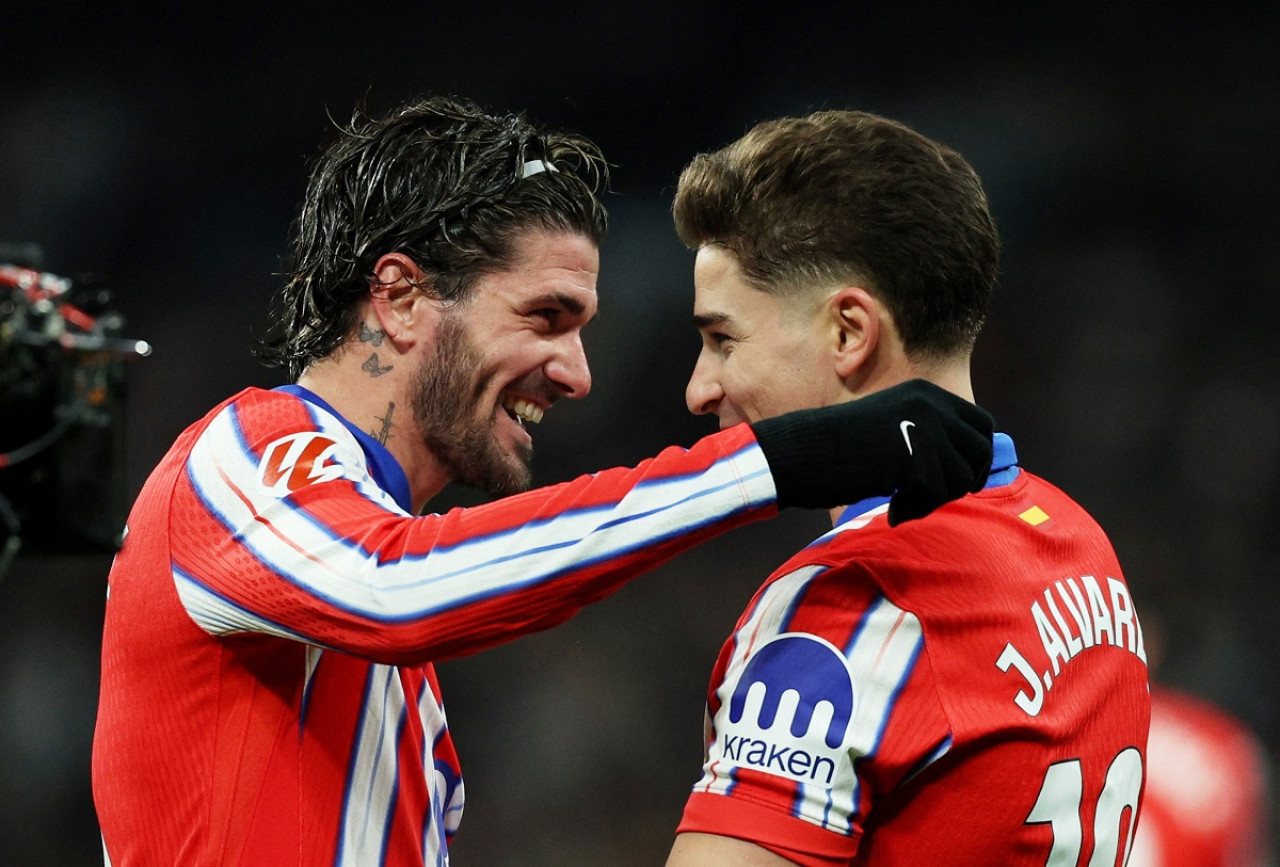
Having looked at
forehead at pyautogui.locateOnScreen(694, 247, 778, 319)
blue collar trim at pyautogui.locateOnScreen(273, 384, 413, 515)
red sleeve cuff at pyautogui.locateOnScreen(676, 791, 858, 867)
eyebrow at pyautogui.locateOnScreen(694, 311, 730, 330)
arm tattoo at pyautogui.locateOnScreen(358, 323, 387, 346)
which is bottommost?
red sleeve cuff at pyautogui.locateOnScreen(676, 791, 858, 867)

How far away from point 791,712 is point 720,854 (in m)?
0.12

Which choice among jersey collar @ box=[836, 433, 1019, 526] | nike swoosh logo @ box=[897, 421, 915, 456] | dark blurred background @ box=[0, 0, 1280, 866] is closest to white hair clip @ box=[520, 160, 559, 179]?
jersey collar @ box=[836, 433, 1019, 526]

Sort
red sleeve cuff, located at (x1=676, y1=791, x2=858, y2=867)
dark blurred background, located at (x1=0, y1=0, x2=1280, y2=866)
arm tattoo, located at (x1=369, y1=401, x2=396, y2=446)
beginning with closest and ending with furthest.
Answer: red sleeve cuff, located at (x1=676, y1=791, x2=858, y2=867), arm tattoo, located at (x1=369, y1=401, x2=396, y2=446), dark blurred background, located at (x1=0, y1=0, x2=1280, y2=866)

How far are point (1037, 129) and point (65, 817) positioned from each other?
315 centimetres

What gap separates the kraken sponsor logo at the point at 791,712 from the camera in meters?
0.93

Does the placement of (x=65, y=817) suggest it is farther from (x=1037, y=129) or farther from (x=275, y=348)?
(x=1037, y=129)

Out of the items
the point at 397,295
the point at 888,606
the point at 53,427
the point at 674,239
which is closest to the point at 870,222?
the point at 888,606

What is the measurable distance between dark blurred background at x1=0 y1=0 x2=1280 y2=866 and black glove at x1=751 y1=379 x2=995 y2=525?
2.42 meters

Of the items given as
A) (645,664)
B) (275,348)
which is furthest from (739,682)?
(645,664)

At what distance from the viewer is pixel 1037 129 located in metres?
3.46

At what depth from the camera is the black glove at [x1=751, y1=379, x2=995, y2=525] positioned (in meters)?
0.92

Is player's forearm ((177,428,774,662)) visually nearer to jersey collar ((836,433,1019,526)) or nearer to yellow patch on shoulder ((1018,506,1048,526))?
jersey collar ((836,433,1019,526))

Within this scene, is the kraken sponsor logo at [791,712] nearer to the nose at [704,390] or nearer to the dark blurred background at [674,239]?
the nose at [704,390]

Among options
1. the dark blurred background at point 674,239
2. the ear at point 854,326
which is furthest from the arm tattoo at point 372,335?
the dark blurred background at point 674,239
